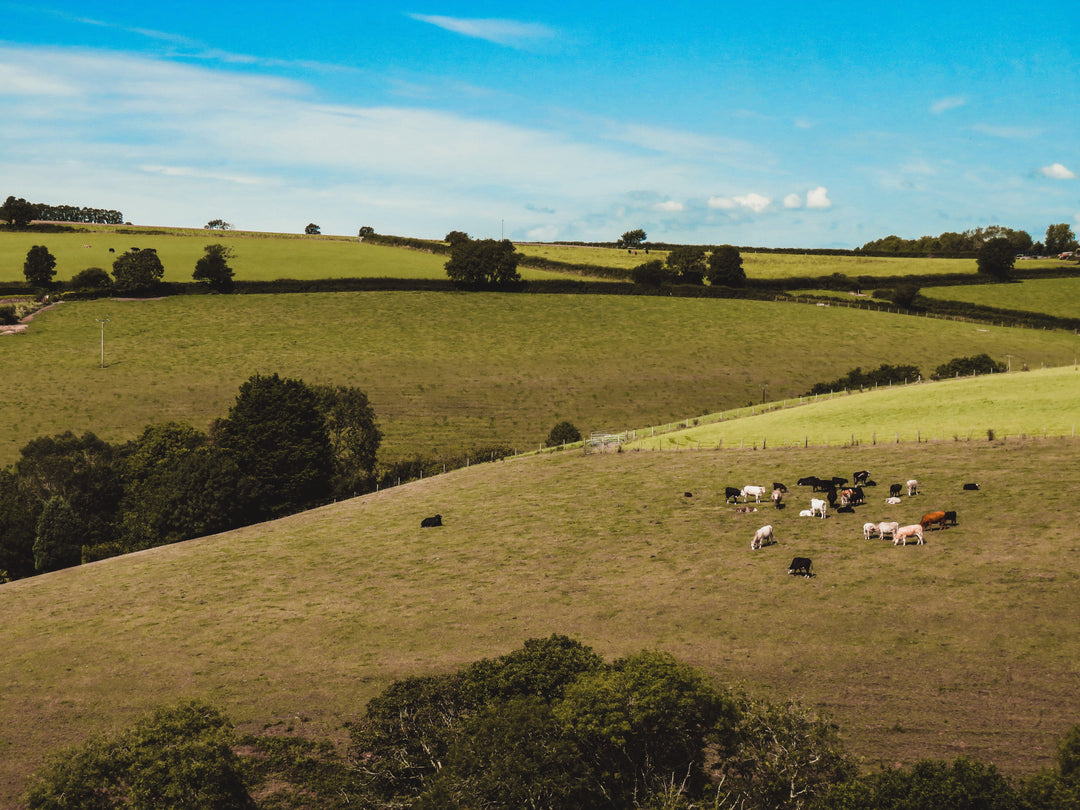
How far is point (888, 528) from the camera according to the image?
4197cm

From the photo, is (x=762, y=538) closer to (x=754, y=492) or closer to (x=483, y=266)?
(x=754, y=492)

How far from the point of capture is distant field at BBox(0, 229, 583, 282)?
136m

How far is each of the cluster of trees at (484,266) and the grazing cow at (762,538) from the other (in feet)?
302

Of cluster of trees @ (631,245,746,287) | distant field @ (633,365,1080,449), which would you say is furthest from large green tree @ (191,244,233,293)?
distant field @ (633,365,1080,449)

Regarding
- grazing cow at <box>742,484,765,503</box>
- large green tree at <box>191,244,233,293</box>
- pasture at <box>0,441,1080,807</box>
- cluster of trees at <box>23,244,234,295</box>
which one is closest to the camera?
pasture at <box>0,441,1080,807</box>

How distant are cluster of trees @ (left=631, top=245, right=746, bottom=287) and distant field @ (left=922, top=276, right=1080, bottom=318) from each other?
28421 mm

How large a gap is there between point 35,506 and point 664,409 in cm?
5602

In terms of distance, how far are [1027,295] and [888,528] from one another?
10605 cm

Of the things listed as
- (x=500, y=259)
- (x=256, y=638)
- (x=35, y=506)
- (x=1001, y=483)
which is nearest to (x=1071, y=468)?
(x=1001, y=483)

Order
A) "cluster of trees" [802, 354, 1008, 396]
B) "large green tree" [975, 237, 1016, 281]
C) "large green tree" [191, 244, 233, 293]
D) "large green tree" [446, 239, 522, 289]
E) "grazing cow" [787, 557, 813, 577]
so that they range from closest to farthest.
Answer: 1. "grazing cow" [787, 557, 813, 577]
2. "cluster of trees" [802, 354, 1008, 396]
3. "large green tree" [191, 244, 233, 293]
4. "large green tree" [446, 239, 522, 289]
5. "large green tree" [975, 237, 1016, 281]

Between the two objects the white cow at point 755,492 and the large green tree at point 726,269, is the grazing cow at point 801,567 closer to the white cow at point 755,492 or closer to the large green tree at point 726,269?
the white cow at point 755,492

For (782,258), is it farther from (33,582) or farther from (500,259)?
(33,582)

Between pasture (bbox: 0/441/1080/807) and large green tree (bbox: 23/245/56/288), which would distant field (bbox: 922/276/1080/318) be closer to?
pasture (bbox: 0/441/1080/807)

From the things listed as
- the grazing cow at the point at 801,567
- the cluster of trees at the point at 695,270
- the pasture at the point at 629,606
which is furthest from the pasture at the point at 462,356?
the grazing cow at the point at 801,567
